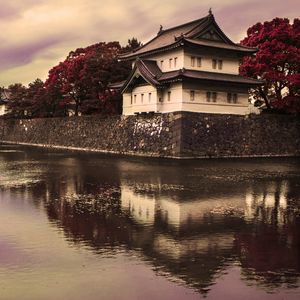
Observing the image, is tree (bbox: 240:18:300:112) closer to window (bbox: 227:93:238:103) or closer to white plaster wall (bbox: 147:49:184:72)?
window (bbox: 227:93:238:103)

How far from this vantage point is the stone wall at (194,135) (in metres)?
37.5

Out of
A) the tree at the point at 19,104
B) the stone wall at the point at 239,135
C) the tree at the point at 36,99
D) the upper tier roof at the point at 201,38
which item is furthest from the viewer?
the tree at the point at 19,104

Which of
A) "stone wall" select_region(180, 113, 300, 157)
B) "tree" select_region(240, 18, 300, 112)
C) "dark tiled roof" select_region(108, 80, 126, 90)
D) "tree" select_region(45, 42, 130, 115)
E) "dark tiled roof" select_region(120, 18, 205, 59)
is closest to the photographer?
"stone wall" select_region(180, 113, 300, 157)

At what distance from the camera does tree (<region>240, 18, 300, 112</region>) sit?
41.8 meters

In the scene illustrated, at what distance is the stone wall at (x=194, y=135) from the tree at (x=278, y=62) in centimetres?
236

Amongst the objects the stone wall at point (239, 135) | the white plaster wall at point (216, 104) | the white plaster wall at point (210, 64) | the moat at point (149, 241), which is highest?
the white plaster wall at point (210, 64)

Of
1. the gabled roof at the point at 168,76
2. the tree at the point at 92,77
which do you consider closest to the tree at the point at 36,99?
the tree at the point at 92,77

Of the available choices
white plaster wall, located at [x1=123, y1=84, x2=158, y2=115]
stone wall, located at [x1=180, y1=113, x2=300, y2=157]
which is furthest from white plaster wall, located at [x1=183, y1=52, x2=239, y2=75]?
stone wall, located at [x1=180, y1=113, x2=300, y2=157]

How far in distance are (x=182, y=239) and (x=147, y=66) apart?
3332 centimetres

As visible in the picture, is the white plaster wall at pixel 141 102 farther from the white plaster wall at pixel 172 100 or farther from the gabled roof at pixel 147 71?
the gabled roof at pixel 147 71

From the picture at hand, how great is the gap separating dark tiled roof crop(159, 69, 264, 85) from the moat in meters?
19.6

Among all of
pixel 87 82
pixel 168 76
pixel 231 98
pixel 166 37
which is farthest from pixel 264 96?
pixel 87 82

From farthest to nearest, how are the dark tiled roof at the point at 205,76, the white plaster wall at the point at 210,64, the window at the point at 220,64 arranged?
1. the window at the point at 220,64
2. the white plaster wall at the point at 210,64
3. the dark tiled roof at the point at 205,76

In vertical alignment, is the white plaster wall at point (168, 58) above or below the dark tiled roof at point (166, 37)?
below
